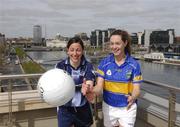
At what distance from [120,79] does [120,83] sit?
4cm

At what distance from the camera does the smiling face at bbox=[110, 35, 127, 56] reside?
129 inches

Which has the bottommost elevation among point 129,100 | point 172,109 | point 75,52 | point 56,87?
point 172,109

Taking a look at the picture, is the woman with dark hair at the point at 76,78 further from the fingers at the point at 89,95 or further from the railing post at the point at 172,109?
the railing post at the point at 172,109

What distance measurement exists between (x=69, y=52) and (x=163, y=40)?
488ft

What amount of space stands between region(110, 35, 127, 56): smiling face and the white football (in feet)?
1.78

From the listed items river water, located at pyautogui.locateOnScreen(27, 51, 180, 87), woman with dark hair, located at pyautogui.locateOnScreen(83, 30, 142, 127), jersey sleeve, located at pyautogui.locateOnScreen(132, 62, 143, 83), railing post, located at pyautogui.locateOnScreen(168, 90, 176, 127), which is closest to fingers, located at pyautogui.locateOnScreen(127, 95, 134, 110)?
woman with dark hair, located at pyautogui.locateOnScreen(83, 30, 142, 127)

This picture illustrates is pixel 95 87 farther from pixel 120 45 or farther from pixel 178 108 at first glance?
pixel 178 108

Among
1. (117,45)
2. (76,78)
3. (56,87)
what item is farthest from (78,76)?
(117,45)

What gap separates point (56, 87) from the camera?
3.09 meters

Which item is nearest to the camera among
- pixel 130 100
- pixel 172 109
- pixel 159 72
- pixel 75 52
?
pixel 130 100

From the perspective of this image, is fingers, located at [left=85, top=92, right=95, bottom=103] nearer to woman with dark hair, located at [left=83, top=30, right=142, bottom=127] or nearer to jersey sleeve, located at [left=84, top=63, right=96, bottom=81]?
woman with dark hair, located at [left=83, top=30, right=142, bottom=127]

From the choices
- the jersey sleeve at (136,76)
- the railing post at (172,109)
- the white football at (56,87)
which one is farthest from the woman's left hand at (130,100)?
the railing post at (172,109)

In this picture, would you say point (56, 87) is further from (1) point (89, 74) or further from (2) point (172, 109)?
(2) point (172, 109)

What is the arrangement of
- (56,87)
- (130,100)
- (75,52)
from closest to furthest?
(56,87) → (130,100) → (75,52)
